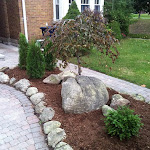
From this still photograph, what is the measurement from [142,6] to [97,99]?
1696 cm

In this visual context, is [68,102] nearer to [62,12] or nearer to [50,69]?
[50,69]

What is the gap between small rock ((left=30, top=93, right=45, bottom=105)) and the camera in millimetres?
4422

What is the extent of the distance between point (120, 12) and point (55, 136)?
40.0 feet

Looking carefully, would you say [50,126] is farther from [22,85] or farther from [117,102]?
[22,85]

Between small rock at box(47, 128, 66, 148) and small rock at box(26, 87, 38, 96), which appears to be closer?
small rock at box(47, 128, 66, 148)

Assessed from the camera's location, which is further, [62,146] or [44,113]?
[44,113]

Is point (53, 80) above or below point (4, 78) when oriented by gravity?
above

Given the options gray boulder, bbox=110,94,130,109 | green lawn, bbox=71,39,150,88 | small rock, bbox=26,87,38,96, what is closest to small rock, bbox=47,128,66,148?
gray boulder, bbox=110,94,130,109

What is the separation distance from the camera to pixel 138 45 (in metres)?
11.5

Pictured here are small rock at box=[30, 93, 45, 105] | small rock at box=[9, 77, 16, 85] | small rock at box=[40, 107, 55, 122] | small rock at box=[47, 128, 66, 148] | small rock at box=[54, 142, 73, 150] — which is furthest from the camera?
small rock at box=[9, 77, 16, 85]

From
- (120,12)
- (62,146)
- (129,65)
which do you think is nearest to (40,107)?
(62,146)

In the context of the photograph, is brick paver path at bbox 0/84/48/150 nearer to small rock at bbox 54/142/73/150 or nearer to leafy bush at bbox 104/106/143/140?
small rock at bbox 54/142/73/150

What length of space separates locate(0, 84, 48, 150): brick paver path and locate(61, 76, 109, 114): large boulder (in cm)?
76

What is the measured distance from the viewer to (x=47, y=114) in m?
3.81
